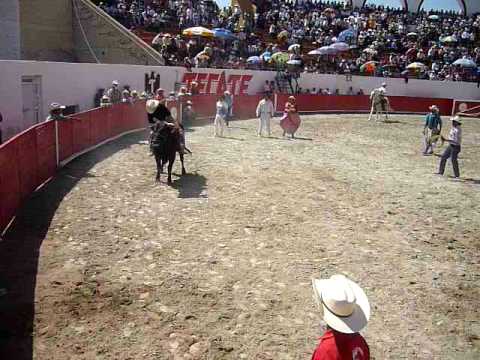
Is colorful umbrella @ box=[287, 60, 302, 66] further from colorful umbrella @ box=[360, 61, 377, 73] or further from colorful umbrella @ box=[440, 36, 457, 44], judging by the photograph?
colorful umbrella @ box=[440, 36, 457, 44]

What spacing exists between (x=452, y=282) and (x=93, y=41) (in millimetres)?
24530

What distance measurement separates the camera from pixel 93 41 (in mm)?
26562

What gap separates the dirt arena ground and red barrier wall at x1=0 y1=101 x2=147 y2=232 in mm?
388

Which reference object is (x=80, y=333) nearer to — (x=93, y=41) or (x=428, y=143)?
(x=428, y=143)

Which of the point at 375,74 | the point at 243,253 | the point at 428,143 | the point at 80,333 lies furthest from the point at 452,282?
the point at 375,74

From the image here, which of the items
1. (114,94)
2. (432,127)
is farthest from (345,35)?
(114,94)

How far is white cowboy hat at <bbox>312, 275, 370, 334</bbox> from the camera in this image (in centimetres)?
294

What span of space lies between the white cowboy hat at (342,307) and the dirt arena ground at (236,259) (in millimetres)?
1920

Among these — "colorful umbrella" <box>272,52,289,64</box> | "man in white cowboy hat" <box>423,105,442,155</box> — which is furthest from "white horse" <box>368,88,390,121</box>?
"man in white cowboy hat" <box>423,105,442,155</box>

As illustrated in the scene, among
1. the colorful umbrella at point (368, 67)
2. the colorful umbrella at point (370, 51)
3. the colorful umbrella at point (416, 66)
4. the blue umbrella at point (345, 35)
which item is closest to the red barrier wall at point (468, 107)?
the colorful umbrella at point (416, 66)

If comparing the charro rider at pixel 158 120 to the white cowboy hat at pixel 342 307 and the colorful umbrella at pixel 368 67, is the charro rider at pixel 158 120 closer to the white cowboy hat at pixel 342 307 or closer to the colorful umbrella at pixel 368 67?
the white cowboy hat at pixel 342 307

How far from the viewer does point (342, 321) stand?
295 centimetres

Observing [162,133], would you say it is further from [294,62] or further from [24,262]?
[294,62]

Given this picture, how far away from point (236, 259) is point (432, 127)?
1196 centimetres
